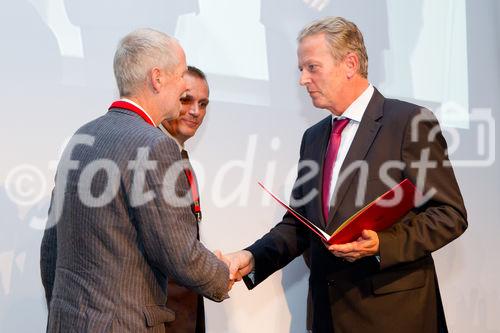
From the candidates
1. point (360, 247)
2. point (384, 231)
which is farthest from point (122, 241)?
point (384, 231)

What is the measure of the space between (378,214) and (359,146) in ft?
1.22

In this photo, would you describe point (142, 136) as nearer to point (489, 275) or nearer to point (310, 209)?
point (310, 209)

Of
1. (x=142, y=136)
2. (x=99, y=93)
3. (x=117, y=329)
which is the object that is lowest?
(x=117, y=329)

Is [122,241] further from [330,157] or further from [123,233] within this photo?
[330,157]

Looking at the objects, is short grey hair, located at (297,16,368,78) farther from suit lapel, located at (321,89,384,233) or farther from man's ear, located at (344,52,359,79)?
suit lapel, located at (321,89,384,233)

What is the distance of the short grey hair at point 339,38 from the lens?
221 cm

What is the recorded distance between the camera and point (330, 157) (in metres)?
2.15

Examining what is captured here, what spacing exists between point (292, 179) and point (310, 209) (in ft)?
3.22

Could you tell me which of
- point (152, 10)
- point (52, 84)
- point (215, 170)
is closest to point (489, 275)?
point (215, 170)

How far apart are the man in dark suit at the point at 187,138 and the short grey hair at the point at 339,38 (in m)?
0.65

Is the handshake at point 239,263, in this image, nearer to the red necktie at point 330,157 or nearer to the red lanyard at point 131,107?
the red necktie at point 330,157

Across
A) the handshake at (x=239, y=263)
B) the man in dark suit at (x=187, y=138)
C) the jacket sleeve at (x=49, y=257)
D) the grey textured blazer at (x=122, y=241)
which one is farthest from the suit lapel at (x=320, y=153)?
Result: the jacket sleeve at (x=49, y=257)

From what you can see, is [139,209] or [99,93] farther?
[99,93]

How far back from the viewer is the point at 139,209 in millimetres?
1517
